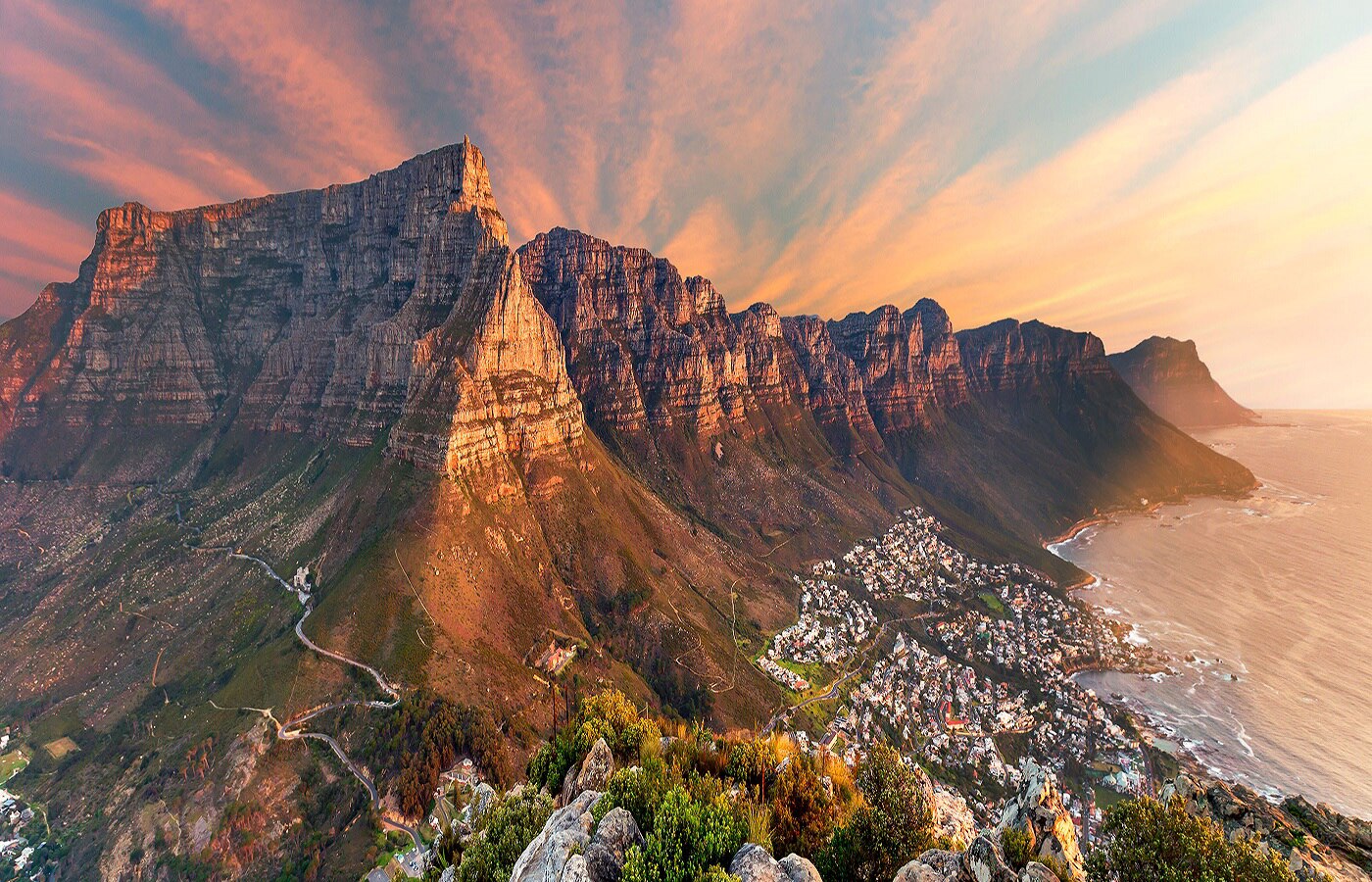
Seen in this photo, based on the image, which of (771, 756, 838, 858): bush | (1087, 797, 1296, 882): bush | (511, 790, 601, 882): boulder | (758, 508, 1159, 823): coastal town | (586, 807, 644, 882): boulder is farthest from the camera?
(758, 508, 1159, 823): coastal town

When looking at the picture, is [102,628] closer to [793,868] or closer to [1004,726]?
[793,868]

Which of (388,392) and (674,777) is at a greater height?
(388,392)

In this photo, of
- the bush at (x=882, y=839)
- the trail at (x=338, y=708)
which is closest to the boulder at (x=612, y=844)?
the bush at (x=882, y=839)

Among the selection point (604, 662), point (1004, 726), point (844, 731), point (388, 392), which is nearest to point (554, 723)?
point (604, 662)

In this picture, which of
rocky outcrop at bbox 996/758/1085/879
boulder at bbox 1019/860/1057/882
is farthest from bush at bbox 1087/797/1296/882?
boulder at bbox 1019/860/1057/882

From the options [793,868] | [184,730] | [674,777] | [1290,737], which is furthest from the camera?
[1290,737]

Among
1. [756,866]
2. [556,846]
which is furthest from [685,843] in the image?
[556,846]

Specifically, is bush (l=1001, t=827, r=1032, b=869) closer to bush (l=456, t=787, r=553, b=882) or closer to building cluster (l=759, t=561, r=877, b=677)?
bush (l=456, t=787, r=553, b=882)
